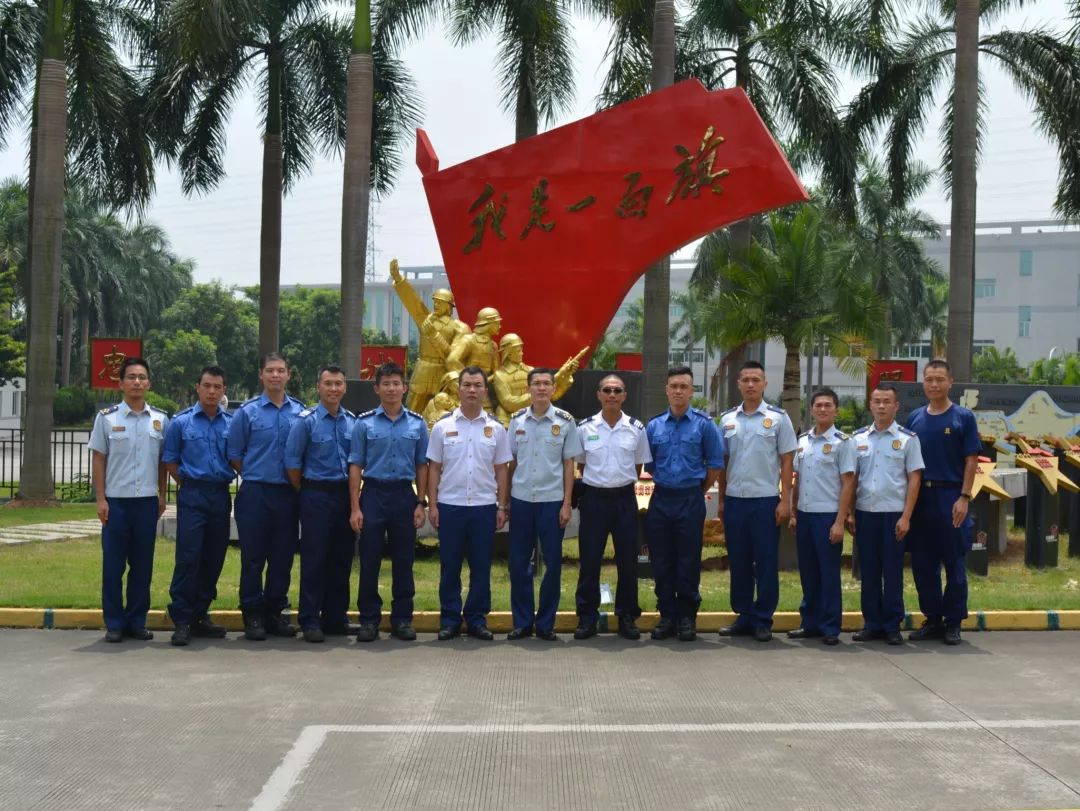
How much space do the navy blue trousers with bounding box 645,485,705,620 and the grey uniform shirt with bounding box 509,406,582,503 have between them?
57cm

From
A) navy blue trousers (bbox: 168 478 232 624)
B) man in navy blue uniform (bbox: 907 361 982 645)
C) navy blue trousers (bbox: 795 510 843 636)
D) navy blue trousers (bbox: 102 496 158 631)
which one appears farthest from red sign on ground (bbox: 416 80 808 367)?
navy blue trousers (bbox: 102 496 158 631)

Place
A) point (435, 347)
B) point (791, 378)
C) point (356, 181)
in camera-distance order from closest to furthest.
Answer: point (435, 347)
point (356, 181)
point (791, 378)

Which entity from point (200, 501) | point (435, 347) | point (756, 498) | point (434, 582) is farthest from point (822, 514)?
point (435, 347)

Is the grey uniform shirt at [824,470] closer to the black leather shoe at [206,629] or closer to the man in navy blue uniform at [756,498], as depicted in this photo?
the man in navy blue uniform at [756,498]

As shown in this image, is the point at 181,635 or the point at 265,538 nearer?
the point at 181,635

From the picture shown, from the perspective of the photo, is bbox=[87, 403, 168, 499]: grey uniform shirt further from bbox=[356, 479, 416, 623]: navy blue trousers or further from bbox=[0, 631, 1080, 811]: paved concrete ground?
bbox=[356, 479, 416, 623]: navy blue trousers

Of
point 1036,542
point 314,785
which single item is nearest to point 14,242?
point 1036,542

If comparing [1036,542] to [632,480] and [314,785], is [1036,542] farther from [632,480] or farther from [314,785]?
[314,785]

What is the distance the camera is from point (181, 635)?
21.7ft

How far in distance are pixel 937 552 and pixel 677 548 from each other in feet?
4.99

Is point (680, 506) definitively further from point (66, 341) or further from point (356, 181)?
point (66, 341)

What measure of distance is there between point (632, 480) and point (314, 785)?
10.4 feet

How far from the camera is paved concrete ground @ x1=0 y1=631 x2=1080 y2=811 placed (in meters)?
4.11

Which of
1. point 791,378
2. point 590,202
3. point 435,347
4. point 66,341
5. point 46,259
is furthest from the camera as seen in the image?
point 66,341
